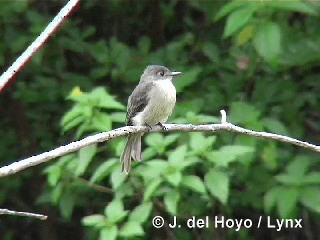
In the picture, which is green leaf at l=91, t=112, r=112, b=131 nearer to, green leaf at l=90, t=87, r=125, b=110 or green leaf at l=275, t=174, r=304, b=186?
green leaf at l=90, t=87, r=125, b=110

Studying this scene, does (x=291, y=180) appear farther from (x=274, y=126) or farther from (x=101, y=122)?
(x=101, y=122)

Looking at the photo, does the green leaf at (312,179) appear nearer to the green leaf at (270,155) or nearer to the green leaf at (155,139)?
the green leaf at (270,155)

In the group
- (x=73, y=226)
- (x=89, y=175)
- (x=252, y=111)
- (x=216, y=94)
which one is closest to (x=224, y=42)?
(x=216, y=94)

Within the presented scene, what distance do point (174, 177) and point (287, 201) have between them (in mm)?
717

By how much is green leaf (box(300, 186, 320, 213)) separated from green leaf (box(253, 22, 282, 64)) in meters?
0.77

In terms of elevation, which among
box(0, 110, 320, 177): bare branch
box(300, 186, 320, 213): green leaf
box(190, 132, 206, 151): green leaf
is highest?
box(190, 132, 206, 151): green leaf

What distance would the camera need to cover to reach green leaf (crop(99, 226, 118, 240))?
380cm

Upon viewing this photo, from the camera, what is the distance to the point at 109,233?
3836 millimetres

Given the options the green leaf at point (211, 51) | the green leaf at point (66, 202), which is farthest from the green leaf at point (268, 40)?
the green leaf at point (66, 202)

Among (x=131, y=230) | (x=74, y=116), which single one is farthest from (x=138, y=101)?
(x=131, y=230)

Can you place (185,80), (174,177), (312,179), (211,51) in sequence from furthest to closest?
(211,51), (185,80), (312,179), (174,177)

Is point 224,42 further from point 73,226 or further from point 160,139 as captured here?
point 73,226

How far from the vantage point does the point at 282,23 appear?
440cm

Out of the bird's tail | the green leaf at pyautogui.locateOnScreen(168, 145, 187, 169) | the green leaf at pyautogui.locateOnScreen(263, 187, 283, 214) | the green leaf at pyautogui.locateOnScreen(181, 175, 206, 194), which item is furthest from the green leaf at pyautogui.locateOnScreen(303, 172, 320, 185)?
the bird's tail
